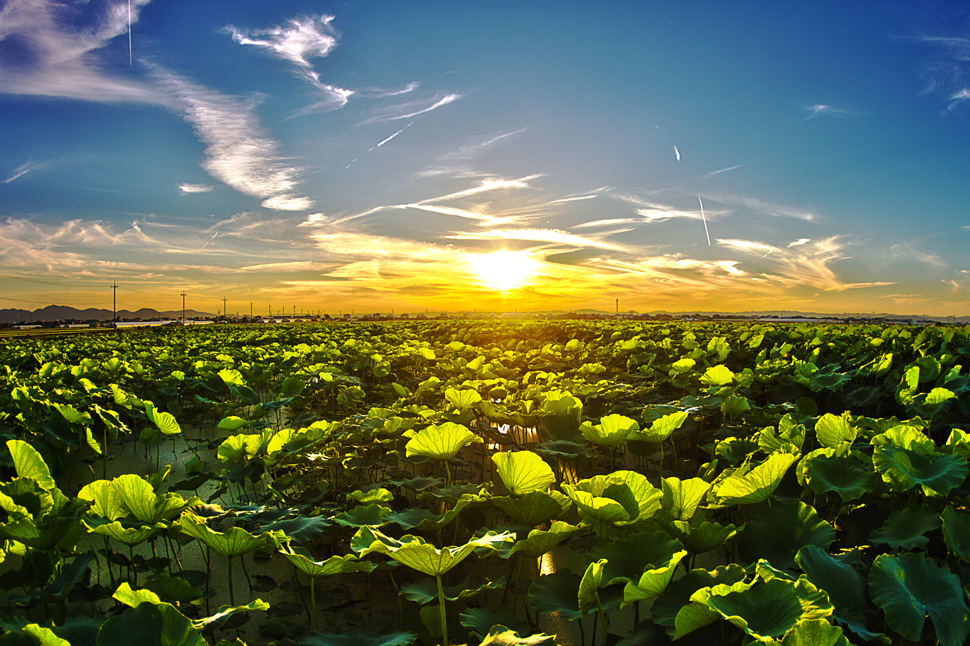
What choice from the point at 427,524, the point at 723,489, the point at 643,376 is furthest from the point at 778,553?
the point at 643,376

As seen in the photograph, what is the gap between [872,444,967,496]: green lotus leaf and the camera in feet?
5.40

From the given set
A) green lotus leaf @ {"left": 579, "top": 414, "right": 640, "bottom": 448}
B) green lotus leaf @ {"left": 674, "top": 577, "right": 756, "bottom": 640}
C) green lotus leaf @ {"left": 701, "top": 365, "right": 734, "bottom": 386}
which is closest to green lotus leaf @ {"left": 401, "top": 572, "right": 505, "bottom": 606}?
green lotus leaf @ {"left": 674, "top": 577, "right": 756, "bottom": 640}

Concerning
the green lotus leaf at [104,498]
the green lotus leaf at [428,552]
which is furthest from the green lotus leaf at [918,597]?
the green lotus leaf at [104,498]

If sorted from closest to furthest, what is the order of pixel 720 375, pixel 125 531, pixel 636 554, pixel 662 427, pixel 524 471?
pixel 636 554 → pixel 125 531 → pixel 524 471 → pixel 662 427 → pixel 720 375

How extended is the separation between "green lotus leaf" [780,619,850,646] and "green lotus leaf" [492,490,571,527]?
33.0 inches

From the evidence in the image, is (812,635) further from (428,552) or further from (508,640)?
(428,552)

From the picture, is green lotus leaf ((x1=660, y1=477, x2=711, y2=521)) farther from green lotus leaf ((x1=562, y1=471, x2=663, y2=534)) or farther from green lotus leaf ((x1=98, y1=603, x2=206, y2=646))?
green lotus leaf ((x1=98, y1=603, x2=206, y2=646))

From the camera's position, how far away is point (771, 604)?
121cm

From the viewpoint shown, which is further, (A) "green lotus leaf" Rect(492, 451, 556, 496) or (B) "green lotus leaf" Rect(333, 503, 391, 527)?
(B) "green lotus leaf" Rect(333, 503, 391, 527)

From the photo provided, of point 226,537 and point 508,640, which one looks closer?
point 508,640

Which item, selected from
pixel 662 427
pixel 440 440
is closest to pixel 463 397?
pixel 440 440

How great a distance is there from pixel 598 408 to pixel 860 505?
209 cm

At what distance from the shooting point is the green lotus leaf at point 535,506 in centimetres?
182

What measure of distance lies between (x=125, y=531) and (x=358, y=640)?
0.86 meters
